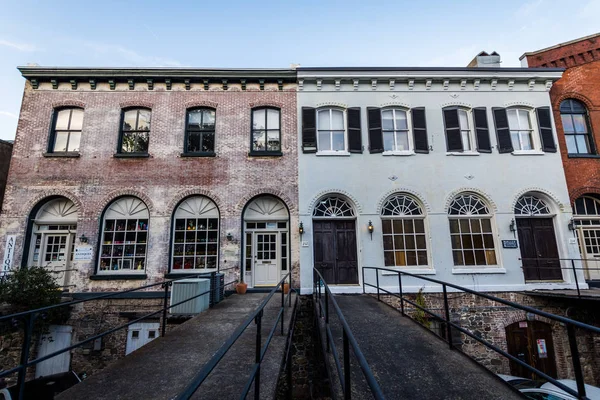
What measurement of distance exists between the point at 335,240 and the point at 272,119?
17.6 feet

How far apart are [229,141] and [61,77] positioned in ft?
22.5

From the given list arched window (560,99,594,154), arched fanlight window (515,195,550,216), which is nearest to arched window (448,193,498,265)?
arched fanlight window (515,195,550,216)

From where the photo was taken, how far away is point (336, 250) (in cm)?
1039

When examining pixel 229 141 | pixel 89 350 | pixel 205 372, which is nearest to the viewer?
pixel 205 372

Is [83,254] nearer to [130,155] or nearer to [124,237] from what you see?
[124,237]

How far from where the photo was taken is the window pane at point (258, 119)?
1137 cm

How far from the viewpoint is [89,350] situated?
904 cm

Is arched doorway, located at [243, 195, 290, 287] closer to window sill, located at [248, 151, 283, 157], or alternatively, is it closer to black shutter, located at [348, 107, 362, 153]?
window sill, located at [248, 151, 283, 157]

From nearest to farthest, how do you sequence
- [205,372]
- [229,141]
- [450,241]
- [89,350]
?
1. [205,372]
2. [89,350]
3. [450,241]
4. [229,141]

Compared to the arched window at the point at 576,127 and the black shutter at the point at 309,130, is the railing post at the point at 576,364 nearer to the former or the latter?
the black shutter at the point at 309,130

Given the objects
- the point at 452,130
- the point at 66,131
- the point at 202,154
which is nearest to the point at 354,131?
the point at 452,130

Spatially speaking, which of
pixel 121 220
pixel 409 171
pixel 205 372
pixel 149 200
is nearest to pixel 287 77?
pixel 409 171

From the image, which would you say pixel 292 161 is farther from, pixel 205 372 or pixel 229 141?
pixel 205 372

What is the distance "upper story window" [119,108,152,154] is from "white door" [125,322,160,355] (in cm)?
616
